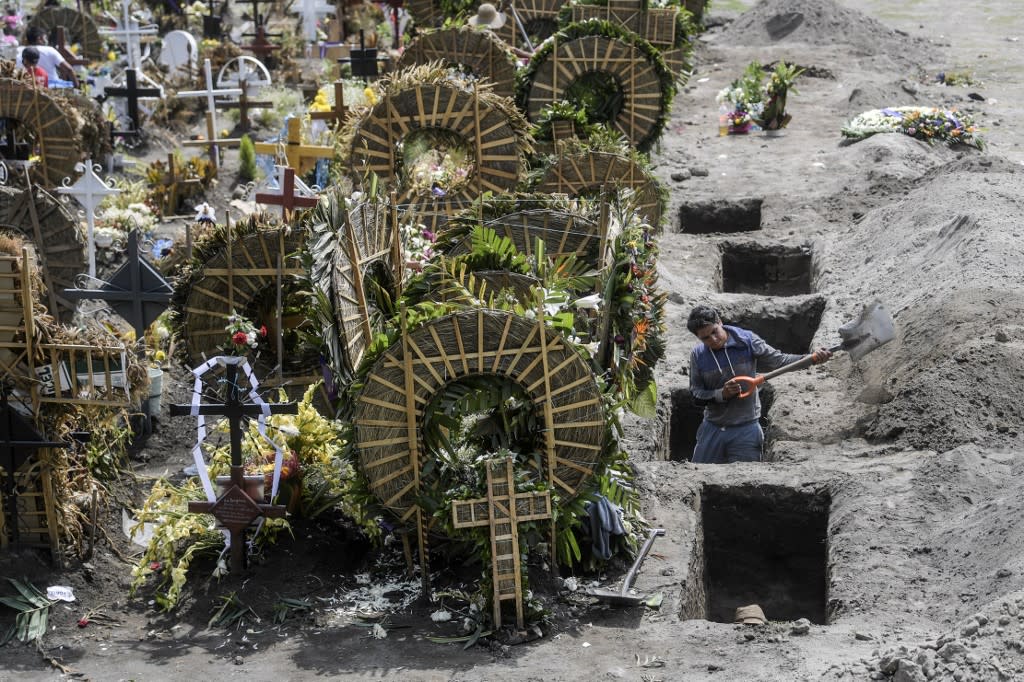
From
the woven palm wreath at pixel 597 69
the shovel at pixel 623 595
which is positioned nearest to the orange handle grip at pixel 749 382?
the shovel at pixel 623 595

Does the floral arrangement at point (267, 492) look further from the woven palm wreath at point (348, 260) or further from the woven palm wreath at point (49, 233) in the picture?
the woven palm wreath at point (49, 233)

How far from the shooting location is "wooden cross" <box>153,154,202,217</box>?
64.1 ft

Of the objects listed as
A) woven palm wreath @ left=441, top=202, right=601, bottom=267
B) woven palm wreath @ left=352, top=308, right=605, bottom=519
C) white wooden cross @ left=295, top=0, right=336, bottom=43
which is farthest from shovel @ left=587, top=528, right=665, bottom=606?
white wooden cross @ left=295, top=0, right=336, bottom=43

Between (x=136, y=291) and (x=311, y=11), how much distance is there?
2140cm

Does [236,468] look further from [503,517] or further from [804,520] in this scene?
[804,520]

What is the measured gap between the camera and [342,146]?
Answer: 1539 cm

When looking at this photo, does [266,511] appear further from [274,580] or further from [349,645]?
[349,645]

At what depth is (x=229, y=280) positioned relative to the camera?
12.3 meters

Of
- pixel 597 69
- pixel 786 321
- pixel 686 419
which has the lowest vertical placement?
pixel 686 419

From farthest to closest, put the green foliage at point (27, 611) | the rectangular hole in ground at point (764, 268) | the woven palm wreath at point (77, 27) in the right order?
the woven palm wreath at point (77, 27)
the rectangular hole in ground at point (764, 268)
the green foliage at point (27, 611)

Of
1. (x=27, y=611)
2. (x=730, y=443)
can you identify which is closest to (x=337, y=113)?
(x=730, y=443)

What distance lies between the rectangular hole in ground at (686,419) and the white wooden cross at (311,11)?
19141 millimetres

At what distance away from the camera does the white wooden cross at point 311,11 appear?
102ft

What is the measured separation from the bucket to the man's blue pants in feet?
15.3
